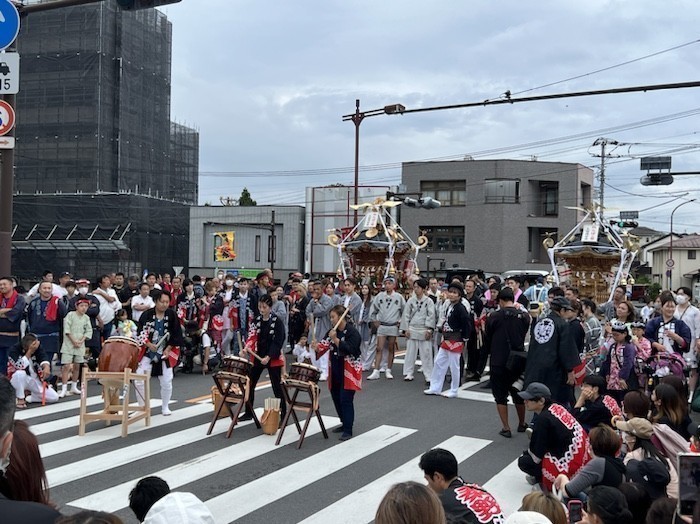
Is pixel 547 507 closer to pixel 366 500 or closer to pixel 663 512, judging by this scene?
pixel 663 512

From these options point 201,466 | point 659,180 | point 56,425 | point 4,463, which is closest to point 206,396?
point 56,425

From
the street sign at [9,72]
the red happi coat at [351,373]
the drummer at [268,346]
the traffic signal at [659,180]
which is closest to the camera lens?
the red happi coat at [351,373]

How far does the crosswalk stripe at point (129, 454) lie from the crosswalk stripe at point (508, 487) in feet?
12.1

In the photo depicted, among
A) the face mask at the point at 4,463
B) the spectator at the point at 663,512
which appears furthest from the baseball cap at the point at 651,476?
the face mask at the point at 4,463

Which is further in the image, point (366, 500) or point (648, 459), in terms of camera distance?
point (366, 500)

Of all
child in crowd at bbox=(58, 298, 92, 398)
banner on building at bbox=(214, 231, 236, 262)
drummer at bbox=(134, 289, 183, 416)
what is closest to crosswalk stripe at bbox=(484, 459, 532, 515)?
drummer at bbox=(134, 289, 183, 416)

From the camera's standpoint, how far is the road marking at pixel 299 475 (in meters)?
6.07

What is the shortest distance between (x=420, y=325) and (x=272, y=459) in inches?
219

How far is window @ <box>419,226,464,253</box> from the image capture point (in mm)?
41594

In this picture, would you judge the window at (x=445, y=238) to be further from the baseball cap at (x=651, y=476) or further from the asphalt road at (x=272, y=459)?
the baseball cap at (x=651, y=476)

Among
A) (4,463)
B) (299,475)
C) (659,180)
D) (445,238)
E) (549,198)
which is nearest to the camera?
(4,463)

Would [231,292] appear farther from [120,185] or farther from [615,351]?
[120,185]

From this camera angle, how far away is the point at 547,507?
155 inches

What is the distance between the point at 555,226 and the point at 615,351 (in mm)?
33347
